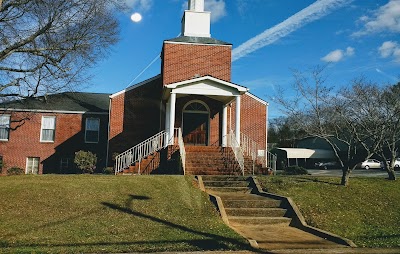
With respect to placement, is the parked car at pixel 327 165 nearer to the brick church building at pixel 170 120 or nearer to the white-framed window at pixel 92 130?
the brick church building at pixel 170 120

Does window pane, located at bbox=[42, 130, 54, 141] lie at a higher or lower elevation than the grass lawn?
higher

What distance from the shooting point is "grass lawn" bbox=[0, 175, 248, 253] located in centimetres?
731

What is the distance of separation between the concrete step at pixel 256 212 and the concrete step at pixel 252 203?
35cm

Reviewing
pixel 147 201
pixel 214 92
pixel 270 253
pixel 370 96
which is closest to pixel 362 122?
pixel 370 96

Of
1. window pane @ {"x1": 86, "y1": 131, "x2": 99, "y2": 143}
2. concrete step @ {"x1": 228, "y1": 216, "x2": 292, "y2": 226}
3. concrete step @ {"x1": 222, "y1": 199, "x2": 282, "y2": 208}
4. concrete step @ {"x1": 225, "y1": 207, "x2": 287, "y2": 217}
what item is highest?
window pane @ {"x1": 86, "y1": 131, "x2": 99, "y2": 143}

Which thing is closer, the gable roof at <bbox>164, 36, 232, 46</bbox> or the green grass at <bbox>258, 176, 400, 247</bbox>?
the green grass at <bbox>258, 176, 400, 247</bbox>

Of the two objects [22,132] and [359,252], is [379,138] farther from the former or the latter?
[22,132]

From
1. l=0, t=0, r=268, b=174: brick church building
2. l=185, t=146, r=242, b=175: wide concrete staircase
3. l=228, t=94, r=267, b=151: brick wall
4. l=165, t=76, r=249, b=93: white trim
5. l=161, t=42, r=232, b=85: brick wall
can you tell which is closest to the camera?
l=185, t=146, r=242, b=175: wide concrete staircase

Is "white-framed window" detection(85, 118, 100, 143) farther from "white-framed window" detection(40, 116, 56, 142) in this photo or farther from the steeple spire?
the steeple spire

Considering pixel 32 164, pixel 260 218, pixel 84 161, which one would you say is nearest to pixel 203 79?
pixel 84 161

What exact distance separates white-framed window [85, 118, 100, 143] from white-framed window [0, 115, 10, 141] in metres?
5.44

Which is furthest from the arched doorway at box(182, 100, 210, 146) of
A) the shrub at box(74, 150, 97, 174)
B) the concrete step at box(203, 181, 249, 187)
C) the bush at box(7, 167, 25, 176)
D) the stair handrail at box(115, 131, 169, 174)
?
the bush at box(7, 167, 25, 176)

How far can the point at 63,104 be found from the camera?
1080 inches

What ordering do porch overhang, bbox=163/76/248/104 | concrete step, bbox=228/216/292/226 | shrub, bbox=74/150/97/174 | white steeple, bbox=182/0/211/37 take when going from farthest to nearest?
1. white steeple, bbox=182/0/211/37
2. shrub, bbox=74/150/97/174
3. porch overhang, bbox=163/76/248/104
4. concrete step, bbox=228/216/292/226
